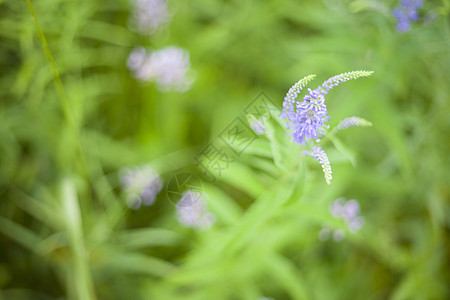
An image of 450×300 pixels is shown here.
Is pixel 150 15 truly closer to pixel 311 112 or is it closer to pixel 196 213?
pixel 196 213

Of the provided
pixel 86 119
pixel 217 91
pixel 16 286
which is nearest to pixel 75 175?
pixel 86 119

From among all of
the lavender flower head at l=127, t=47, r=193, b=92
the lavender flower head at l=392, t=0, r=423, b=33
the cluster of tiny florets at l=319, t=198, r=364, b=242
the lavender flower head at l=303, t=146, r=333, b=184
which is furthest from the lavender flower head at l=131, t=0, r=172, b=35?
the lavender flower head at l=303, t=146, r=333, b=184

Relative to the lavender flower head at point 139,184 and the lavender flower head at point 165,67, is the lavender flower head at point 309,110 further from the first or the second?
the lavender flower head at point 165,67

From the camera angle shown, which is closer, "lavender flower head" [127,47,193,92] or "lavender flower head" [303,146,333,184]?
"lavender flower head" [303,146,333,184]

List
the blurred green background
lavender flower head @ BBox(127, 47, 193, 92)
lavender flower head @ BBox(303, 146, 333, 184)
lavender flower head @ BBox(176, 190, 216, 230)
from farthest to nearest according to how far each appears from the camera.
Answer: lavender flower head @ BBox(127, 47, 193, 92) < lavender flower head @ BBox(176, 190, 216, 230) < the blurred green background < lavender flower head @ BBox(303, 146, 333, 184)

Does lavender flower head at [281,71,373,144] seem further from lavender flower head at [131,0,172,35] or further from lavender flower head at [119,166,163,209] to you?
lavender flower head at [131,0,172,35]

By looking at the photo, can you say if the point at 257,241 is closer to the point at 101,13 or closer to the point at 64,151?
the point at 64,151

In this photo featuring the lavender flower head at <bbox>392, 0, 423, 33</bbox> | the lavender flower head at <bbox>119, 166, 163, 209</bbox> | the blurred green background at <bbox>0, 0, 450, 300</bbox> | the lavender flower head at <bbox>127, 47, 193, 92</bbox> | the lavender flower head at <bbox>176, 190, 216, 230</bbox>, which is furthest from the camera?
the lavender flower head at <bbox>127, 47, 193, 92</bbox>

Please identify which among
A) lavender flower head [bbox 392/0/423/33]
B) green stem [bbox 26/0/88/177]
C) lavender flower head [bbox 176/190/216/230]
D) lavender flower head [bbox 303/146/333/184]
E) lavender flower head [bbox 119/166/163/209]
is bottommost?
lavender flower head [bbox 303/146/333/184]
